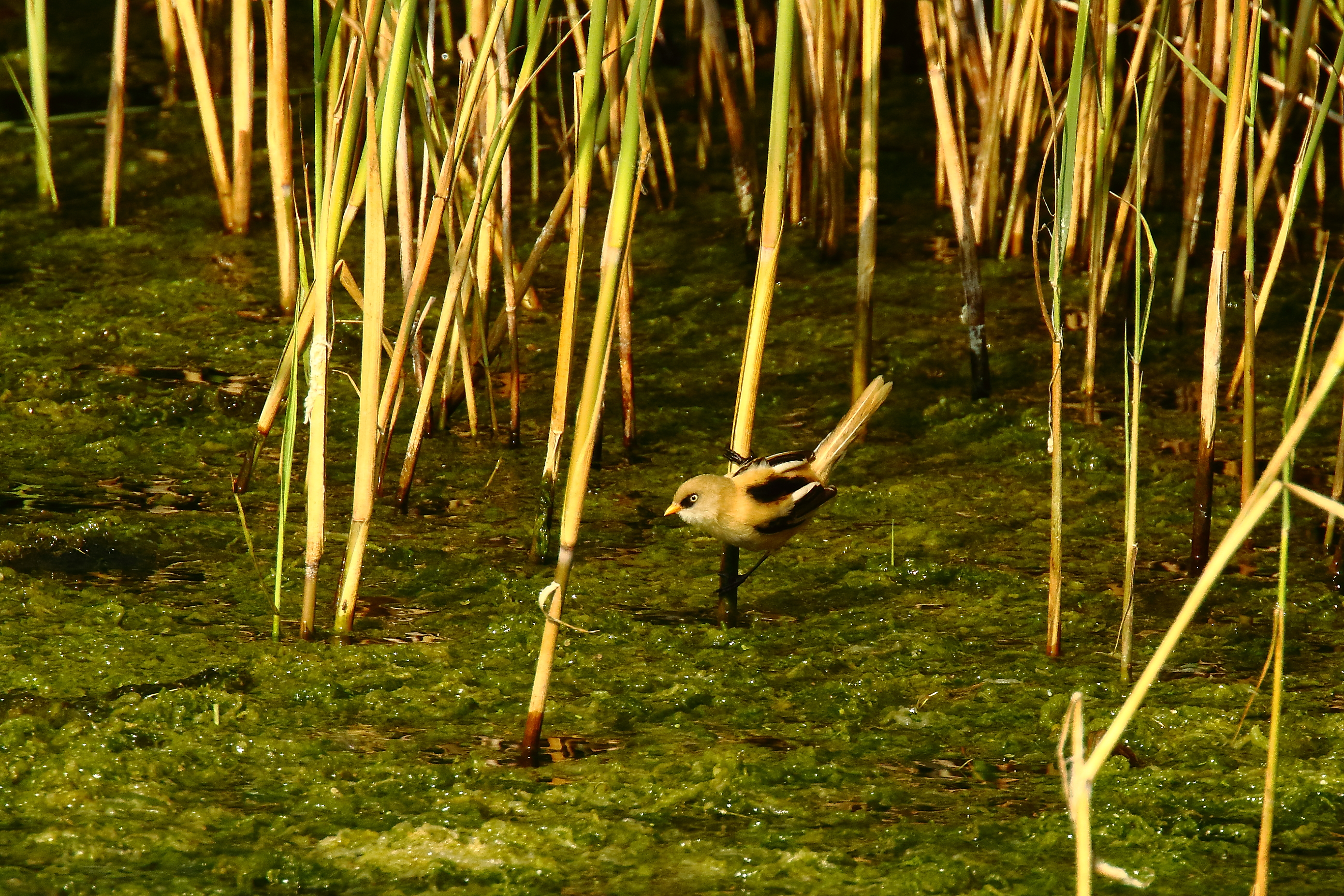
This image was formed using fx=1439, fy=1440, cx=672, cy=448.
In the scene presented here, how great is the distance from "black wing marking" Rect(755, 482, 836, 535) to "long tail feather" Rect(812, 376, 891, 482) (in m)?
0.13

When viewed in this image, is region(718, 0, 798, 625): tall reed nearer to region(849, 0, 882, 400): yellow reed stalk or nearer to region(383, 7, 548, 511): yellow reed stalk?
region(383, 7, 548, 511): yellow reed stalk

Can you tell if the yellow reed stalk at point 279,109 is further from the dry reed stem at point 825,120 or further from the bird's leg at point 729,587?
the dry reed stem at point 825,120

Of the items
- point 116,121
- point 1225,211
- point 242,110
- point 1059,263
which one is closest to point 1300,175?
point 1225,211

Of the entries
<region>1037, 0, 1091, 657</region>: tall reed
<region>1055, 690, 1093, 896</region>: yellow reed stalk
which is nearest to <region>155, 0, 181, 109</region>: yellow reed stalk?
<region>1037, 0, 1091, 657</region>: tall reed

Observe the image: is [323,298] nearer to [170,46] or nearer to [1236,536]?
[1236,536]

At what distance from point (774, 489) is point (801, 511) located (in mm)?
73

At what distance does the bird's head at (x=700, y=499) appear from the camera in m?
2.46

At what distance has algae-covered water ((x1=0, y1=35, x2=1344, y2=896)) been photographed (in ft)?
6.59

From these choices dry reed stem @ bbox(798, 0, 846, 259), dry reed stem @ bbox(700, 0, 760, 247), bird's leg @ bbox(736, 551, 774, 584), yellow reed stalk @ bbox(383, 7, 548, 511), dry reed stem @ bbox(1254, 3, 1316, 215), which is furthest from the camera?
dry reed stem @ bbox(700, 0, 760, 247)

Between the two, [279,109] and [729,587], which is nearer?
[729,587]

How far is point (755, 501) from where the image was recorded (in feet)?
8.00

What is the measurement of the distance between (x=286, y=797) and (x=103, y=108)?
415 cm

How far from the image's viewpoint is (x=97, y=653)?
247 cm

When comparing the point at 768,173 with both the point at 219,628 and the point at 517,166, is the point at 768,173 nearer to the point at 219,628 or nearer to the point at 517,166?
the point at 219,628
